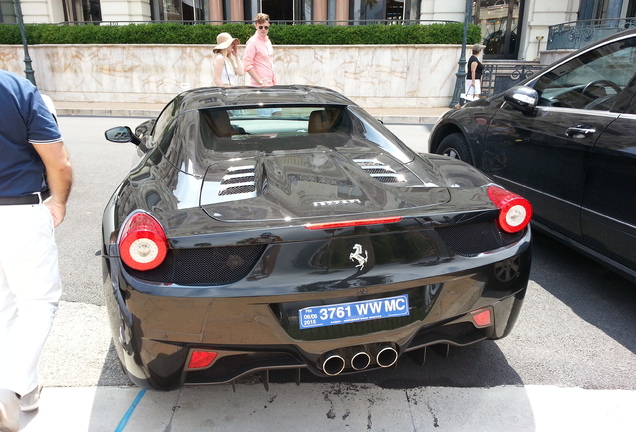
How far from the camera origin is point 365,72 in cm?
1631

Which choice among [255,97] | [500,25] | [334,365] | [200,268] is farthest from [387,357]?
[500,25]

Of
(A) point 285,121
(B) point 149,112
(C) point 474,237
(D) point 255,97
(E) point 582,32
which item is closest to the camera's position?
(C) point 474,237

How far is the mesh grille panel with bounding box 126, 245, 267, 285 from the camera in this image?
7.07 ft

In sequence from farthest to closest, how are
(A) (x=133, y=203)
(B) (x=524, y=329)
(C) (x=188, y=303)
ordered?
1. (B) (x=524, y=329)
2. (A) (x=133, y=203)
3. (C) (x=188, y=303)

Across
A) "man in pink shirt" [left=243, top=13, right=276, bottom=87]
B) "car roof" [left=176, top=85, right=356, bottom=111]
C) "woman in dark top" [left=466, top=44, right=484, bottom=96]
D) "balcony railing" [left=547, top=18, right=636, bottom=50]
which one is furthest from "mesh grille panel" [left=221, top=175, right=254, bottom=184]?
"balcony railing" [left=547, top=18, right=636, bottom=50]

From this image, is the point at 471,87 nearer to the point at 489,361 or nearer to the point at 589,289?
the point at 589,289

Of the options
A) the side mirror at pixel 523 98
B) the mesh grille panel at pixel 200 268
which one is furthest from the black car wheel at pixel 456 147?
the mesh grille panel at pixel 200 268

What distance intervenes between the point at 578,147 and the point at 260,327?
8.70 ft

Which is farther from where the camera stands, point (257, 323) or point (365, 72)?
point (365, 72)

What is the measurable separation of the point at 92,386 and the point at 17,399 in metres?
0.45

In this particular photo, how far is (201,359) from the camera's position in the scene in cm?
223

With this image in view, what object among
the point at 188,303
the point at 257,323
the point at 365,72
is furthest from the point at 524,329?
the point at 365,72

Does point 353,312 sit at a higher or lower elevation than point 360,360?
higher

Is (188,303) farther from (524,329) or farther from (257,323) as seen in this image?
(524,329)
